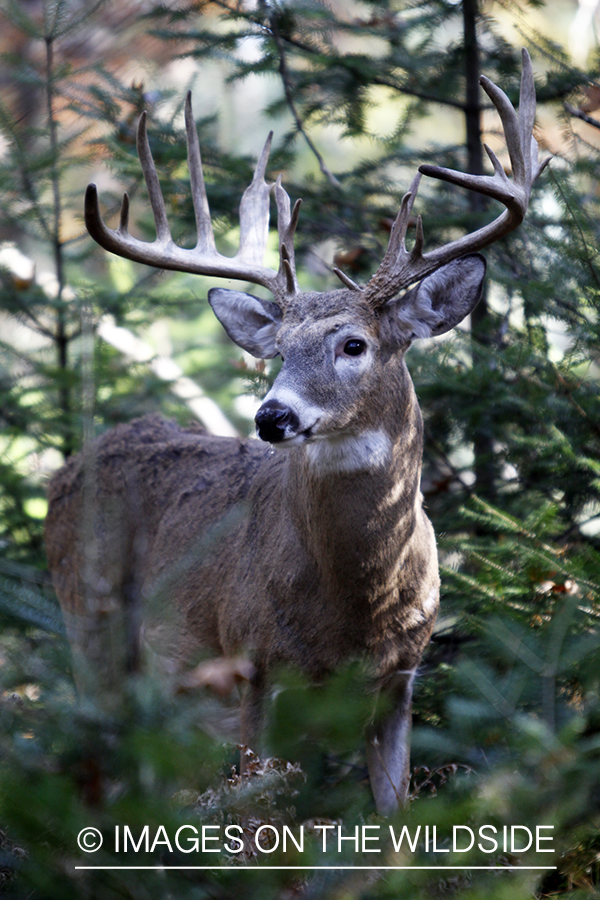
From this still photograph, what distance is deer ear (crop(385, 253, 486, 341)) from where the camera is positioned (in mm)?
3844

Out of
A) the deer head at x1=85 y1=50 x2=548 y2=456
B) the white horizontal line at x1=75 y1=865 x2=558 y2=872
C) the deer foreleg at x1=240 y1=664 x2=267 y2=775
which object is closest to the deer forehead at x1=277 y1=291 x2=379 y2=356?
the deer head at x1=85 y1=50 x2=548 y2=456

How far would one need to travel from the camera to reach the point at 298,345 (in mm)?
Result: 3668

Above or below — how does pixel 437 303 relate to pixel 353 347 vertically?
above

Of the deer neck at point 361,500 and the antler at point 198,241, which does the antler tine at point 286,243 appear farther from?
the deer neck at point 361,500

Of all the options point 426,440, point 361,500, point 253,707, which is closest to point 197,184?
point 361,500

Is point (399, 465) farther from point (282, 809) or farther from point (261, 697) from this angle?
point (282, 809)

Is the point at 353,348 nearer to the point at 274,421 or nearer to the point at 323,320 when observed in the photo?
the point at 323,320

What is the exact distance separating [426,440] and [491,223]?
94.3 inches

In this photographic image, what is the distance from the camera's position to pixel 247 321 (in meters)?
4.47

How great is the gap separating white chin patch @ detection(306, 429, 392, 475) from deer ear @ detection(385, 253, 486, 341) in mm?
548
